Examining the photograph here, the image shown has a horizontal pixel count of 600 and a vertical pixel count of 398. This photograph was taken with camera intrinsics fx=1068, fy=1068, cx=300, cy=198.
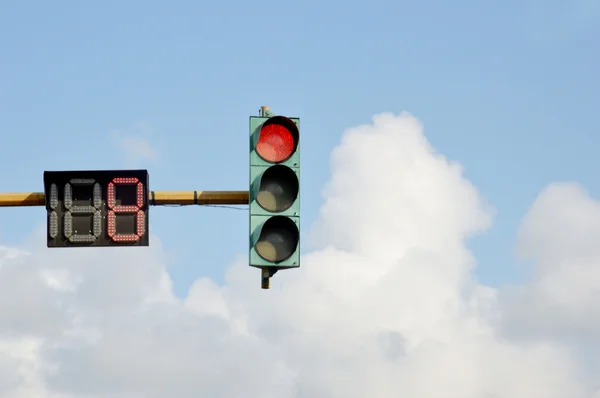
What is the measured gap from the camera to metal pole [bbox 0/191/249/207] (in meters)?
12.4

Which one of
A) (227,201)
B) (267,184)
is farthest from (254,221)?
(227,201)

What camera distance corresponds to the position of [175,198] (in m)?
12.6

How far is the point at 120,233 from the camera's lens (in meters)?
12.6

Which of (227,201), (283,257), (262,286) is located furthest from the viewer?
(227,201)

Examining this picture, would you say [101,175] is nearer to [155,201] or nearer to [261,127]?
[155,201]

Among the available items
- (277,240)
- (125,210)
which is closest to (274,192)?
(277,240)

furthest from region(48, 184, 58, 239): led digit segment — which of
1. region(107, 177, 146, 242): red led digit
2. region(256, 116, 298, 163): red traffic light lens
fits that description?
region(256, 116, 298, 163): red traffic light lens

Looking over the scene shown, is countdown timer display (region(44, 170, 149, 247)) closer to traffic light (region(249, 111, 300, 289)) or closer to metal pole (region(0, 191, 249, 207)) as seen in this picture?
metal pole (region(0, 191, 249, 207))

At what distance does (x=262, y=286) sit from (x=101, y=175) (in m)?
2.95

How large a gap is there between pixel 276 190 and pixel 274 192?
0.03m

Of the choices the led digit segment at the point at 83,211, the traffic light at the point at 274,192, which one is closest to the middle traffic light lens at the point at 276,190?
the traffic light at the point at 274,192

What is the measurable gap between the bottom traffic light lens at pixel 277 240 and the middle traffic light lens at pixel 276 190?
0.13 meters

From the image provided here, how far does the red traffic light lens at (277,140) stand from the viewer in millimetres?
10203

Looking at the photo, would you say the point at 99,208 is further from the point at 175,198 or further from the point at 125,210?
the point at 175,198
